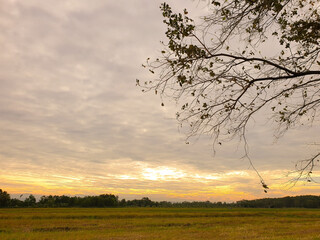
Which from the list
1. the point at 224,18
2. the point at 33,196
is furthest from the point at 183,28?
the point at 33,196

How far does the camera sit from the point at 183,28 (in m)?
6.16

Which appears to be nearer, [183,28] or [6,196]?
[183,28]

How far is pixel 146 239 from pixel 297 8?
16.8m

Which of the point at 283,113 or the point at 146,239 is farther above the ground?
the point at 283,113

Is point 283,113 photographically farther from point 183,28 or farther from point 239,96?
point 183,28

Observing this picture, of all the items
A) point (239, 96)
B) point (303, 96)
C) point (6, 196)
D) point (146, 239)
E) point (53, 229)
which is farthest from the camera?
point (6, 196)

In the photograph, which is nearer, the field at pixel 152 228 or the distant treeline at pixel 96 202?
the field at pixel 152 228

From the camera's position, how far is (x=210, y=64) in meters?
6.38

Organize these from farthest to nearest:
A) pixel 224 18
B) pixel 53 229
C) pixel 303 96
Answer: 1. pixel 53 229
2. pixel 303 96
3. pixel 224 18

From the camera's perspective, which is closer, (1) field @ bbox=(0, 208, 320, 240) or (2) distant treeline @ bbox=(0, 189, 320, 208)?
(1) field @ bbox=(0, 208, 320, 240)

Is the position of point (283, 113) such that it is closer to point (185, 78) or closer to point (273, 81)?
point (273, 81)

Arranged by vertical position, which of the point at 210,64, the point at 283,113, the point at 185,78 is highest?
the point at 210,64

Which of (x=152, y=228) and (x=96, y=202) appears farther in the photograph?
(x=96, y=202)

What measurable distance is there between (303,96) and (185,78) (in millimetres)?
3289
